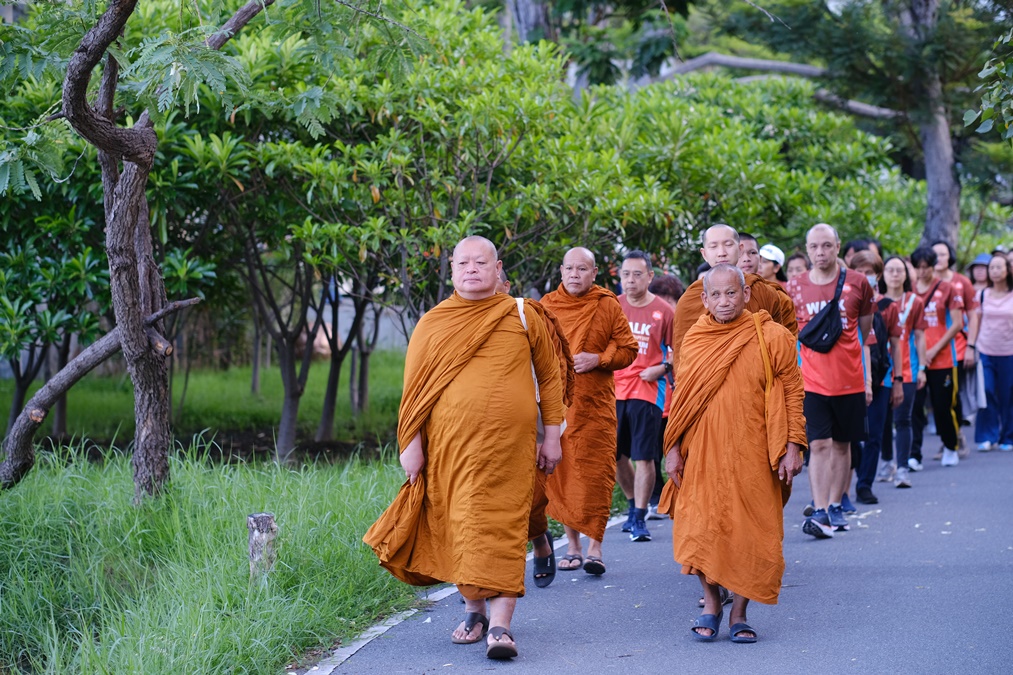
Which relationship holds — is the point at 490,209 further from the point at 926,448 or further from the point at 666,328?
the point at 926,448

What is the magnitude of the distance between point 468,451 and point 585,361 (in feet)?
5.77

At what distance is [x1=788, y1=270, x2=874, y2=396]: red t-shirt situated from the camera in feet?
26.6

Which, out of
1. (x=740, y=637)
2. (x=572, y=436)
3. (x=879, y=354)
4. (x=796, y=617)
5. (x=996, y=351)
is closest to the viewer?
(x=740, y=637)

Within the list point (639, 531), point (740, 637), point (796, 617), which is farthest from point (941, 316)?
point (740, 637)

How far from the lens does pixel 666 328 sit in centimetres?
823

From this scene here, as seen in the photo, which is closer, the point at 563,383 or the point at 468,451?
the point at 468,451

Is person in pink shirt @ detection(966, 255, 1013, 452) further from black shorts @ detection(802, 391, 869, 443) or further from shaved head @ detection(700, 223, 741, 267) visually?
shaved head @ detection(700, 223, 741, 267)

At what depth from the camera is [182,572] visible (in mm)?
6207

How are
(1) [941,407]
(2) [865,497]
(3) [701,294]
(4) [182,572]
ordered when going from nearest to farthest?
(4) [182,572]
(3) [701,294]
(2) [865,497]
(1) [941,407]

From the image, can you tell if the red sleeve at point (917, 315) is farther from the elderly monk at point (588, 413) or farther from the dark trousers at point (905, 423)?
the elderly monk at point (588, 413)

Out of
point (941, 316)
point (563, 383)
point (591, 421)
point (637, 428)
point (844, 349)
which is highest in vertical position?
point (941, 316)

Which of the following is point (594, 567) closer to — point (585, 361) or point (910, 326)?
point (585, 361)

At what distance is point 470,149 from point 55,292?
11.7ft

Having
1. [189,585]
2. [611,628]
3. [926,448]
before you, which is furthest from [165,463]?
[926,448]
